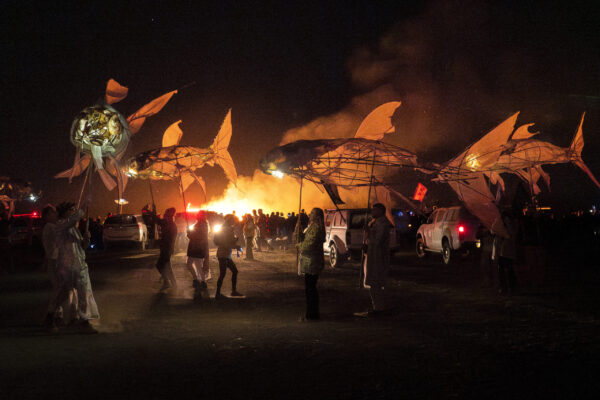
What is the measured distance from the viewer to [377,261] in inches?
339

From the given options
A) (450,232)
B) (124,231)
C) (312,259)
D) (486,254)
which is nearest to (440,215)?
(450,232)

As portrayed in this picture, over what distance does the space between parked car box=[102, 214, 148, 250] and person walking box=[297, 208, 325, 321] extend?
1967 centimetres

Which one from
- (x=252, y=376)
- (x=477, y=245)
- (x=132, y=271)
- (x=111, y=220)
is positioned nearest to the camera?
(x=252, y=376)

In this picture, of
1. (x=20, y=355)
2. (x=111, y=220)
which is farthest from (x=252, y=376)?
(x=111, y=220)

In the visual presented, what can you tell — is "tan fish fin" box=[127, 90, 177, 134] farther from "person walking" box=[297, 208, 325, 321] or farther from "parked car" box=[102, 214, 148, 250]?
"parked car" box=[102, 214, 148, 250]

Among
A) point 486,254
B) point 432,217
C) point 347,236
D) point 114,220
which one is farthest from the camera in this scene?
point 114,220

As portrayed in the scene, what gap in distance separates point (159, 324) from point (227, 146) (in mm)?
5755

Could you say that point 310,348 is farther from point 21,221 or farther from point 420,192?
point 21,221

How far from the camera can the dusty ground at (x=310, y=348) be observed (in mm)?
4824

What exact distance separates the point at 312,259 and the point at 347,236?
8696 mm

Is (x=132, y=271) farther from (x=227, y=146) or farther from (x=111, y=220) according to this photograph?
(x=111, y=220)

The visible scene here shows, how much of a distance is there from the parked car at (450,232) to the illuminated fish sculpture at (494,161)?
4.53 metres

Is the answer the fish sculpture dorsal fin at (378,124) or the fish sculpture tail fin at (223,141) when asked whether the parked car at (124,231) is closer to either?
the fish sculpture tail fin at (223,141)

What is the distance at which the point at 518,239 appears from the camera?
11453 millimetres
